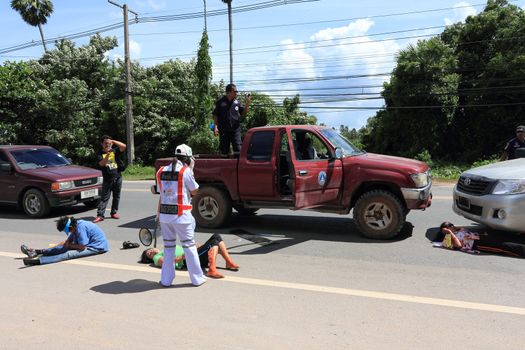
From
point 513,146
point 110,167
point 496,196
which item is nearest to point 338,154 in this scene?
point 496,196

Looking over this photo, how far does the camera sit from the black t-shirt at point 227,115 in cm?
942

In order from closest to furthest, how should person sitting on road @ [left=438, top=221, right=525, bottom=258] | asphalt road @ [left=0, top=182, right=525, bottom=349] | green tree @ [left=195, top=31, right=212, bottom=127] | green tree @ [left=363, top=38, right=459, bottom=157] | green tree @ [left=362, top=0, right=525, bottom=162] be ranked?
asphalt road @ [left=0, top=182, right=525, bottom=349] < person sitting on road @ [left=438, top=221, right=525, bottom=258] < green tree @ [left=195, top=31, right=212, bottom=127] < green tree @ [left=362, top=0, right=525, bottom=162] < green tree @ [left=363, top=38, right=459, bottom=157]

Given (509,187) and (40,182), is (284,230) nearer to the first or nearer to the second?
(509,187)

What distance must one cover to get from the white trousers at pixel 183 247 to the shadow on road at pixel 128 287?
119 mm

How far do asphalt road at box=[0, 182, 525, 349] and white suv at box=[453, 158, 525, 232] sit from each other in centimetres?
62

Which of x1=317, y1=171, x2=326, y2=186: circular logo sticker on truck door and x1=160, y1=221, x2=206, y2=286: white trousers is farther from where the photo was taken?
x1=317, y1=171, x2=326, y2=186: circular logo sticker on truck door

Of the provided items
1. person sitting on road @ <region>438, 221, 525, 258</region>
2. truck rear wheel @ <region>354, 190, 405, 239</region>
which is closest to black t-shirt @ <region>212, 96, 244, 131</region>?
truck rear wheel @ <region>354, 190, 405, 239</region>

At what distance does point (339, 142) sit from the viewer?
8.20 m

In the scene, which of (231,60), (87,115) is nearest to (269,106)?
(231,60)

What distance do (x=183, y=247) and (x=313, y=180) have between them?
→ 277cm

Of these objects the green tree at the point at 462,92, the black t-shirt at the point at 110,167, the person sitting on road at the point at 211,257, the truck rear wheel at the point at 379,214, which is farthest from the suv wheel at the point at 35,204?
the green tree at the point at 462,92

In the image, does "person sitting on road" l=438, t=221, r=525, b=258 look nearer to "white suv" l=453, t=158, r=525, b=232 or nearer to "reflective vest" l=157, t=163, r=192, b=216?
"white suv" l=453, t=158, r=525, b=232

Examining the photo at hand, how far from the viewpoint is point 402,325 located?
428cm

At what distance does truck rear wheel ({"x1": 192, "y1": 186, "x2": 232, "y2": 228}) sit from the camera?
28.2 feet
